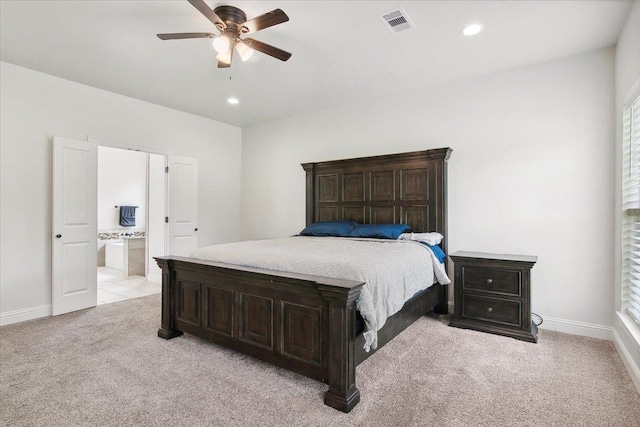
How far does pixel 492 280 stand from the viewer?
121 inches

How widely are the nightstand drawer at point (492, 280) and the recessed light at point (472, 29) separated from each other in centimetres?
213

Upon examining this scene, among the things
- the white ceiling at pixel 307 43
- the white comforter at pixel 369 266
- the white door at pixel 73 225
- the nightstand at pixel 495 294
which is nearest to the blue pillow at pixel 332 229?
the white comforter at pixel 369 266

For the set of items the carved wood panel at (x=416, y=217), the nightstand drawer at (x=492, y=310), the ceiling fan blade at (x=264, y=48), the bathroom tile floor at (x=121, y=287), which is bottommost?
the bathroom tile floor at (x=121, y=287)

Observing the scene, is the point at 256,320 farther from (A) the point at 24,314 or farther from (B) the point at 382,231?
(A) the point at 24,314

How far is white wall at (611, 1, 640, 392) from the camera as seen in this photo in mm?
2285

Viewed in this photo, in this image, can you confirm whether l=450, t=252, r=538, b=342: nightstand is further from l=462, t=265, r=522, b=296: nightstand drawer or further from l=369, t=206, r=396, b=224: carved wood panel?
l=369, t=206, r=396, b=224: carved wood panel

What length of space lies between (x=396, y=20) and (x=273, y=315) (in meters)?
2.49

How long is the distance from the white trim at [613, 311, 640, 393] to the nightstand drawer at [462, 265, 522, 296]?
724mm

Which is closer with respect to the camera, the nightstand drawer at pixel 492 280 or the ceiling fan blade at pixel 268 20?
the ceiling fan blade at pixel 268 20

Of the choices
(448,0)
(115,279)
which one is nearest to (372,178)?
(448,0)

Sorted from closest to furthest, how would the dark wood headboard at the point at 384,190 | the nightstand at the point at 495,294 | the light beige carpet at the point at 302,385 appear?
the light beige carpet at the point at 302,385 < the nightstand at the point at 495,294 < the dark wood headboard at the point at 384,190

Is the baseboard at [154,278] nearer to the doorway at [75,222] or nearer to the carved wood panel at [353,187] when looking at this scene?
the doorway at [75,222]

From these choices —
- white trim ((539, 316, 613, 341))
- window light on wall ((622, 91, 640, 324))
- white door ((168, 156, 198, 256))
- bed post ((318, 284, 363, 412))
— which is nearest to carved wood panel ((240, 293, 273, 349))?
bed post ((318, 284, 363, 412))

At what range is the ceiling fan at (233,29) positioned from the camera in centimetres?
226
